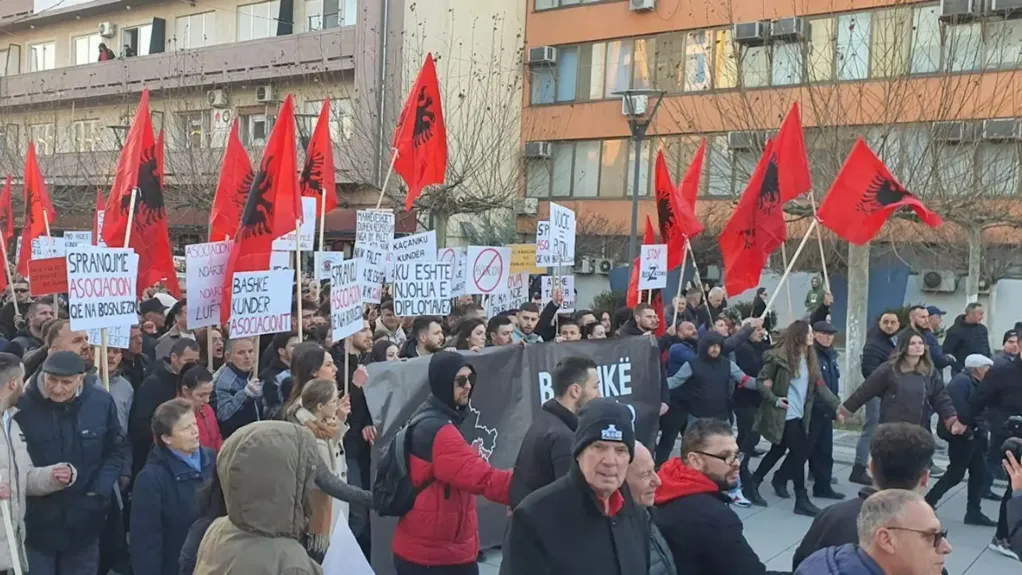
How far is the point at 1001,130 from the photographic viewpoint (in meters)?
15.0

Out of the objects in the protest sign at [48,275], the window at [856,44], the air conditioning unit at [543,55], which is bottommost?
the protest sign at [48,275]

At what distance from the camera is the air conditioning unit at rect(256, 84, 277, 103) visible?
93.2ft

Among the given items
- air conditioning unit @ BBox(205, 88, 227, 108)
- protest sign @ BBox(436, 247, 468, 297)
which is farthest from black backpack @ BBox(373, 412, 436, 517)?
air conditioning unit @ BBox(205, 88, 227, 108)

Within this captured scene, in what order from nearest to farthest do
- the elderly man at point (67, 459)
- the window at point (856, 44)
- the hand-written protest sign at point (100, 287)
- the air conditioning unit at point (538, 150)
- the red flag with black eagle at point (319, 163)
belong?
the elderly man at point (67, 459) → the hand-written protest sign at point (100, 287) → the red flag with black eagle at point (319, 163) → the window at point (856, 44) → the air conditioning unit at point (538, 150)

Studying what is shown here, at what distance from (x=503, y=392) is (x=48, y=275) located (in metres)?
4.59

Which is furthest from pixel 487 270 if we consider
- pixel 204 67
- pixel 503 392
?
pixel 204 67

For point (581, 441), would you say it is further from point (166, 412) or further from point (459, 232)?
point (459, 232)

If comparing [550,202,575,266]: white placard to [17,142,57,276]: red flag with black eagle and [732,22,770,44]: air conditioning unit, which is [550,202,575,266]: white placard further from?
[732,22,770,44]: air conditioning unit

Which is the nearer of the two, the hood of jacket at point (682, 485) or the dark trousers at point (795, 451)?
the hood of jacket at point (682, 485)

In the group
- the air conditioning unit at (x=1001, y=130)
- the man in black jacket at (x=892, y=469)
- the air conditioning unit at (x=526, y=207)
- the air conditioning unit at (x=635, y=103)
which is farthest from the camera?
the air conditioning unit at (x=526, y=207)

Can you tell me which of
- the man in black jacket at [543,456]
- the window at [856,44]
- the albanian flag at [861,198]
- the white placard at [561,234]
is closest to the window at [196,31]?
the window at [856,44]

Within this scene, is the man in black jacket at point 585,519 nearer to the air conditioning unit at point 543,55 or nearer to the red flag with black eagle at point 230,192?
the red flag with black eagle at point 230,192

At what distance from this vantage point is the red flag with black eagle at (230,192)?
11117 mm

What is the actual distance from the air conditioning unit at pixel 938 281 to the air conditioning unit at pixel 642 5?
10.7m
